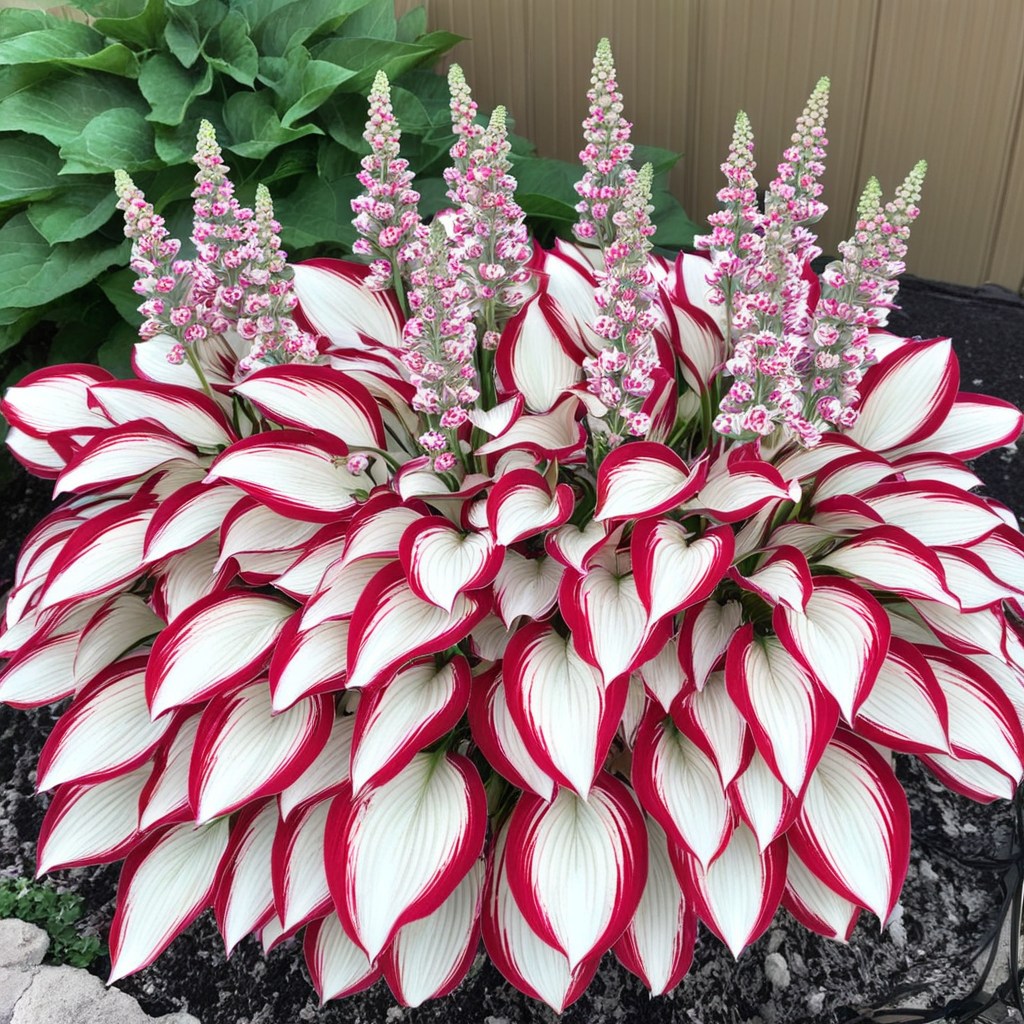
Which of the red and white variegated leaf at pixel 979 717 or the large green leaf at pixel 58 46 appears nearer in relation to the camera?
the red and white variegated leaf at pixel 979 717

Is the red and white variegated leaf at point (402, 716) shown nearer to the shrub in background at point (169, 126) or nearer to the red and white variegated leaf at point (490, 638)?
the red and white variegated leaf at point (490, 638)

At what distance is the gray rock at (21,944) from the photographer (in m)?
1.26

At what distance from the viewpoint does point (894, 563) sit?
104 cm

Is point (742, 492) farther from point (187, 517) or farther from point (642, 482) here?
point (187, 517)

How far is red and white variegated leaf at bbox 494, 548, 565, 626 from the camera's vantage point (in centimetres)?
104

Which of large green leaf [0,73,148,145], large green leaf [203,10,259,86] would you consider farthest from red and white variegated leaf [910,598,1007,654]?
large green leaf [0,73,148,145]

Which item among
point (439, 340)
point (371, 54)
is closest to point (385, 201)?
point (439, 340)

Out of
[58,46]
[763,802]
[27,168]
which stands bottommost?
[763,802]

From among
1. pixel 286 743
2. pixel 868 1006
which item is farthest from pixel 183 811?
pixel 868 1006

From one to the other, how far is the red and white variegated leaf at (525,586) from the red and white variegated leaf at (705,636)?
0.15 metres

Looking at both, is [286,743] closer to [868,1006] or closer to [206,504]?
[206,504]

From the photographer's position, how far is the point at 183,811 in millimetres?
1054

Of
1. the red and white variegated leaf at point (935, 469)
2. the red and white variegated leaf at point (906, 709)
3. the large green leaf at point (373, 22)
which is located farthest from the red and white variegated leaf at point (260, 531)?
the large green leaf at point (373, 22)

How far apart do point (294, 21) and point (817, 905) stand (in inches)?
77.7
